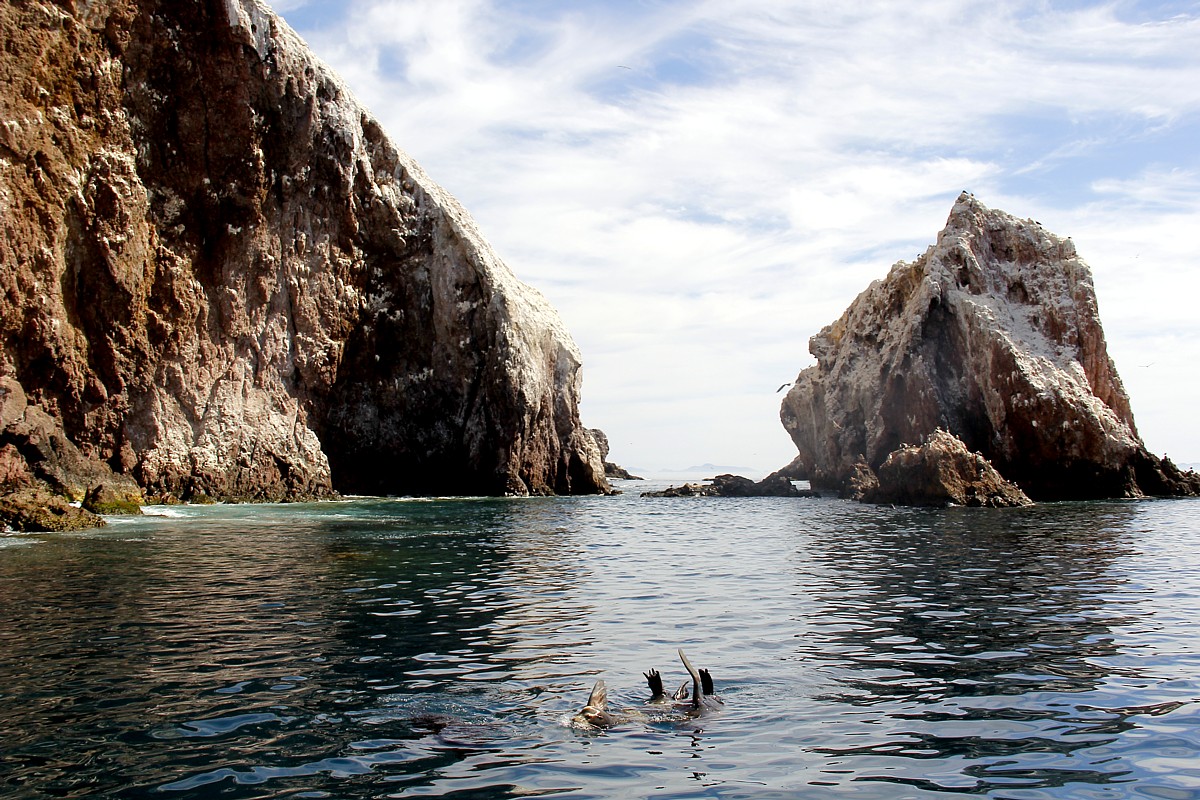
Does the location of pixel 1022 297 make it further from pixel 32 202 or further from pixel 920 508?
pixel 32 202

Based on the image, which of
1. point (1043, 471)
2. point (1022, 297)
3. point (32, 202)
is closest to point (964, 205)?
point (1022, 297)

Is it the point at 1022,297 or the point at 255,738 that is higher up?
the point at 1022,297

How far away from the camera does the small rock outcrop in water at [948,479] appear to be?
44562 millimetres

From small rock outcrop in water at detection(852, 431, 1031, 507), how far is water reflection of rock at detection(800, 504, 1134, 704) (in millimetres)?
14410

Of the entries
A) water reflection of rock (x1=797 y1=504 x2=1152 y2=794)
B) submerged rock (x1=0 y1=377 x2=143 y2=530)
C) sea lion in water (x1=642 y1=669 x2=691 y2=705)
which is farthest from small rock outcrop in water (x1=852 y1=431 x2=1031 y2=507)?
sea lion in water (x1=642 y1=669 x2=691 y2=705)

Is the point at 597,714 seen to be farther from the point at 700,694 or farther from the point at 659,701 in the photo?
the point at 700,694

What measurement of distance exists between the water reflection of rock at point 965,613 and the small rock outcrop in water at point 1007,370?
23598 mm

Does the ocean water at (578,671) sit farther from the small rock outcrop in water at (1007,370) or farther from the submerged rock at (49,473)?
the small rock outcrop in water at (1007,370)

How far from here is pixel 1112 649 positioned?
41.9 feet

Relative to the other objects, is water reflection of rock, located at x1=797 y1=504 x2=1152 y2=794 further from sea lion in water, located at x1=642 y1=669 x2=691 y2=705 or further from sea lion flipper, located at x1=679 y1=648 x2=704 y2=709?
sea lion in water, located at x1=642 y1=669 x2=691 y2=705

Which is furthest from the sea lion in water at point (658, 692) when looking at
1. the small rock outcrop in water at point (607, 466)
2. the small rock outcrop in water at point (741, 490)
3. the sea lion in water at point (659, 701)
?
the small rock outcrop in water at point (607, 466)

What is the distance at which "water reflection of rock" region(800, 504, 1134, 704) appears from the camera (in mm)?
11305

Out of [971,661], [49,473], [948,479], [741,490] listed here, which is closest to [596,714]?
[971,661]

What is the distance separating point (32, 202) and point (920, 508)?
39420 mm
